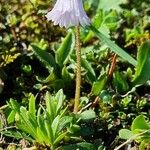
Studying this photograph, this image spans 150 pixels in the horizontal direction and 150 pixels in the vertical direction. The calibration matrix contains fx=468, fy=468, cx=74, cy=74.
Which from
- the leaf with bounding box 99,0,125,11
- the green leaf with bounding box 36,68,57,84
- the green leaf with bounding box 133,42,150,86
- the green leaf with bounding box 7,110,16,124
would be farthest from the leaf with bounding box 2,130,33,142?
the leaf with bounding box 99,0,125,11

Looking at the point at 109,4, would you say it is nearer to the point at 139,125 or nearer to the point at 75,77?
the point at 75,77

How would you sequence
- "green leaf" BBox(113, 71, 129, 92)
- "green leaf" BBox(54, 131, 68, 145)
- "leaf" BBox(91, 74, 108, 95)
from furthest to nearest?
"green leaf" BBox(113, 71, 129, 92), "leaf" BBox(91, 74, 108, 95), "green leaf" BBox(54, 131, 68, 145)

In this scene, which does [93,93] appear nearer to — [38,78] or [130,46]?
[38,78]

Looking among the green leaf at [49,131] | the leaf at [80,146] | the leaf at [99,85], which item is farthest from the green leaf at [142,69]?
the green leaf at [49,131]

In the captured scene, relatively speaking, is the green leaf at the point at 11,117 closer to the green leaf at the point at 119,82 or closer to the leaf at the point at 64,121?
the leaf at the point at 64,121

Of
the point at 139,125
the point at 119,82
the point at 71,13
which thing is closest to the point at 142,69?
the point at 119,82

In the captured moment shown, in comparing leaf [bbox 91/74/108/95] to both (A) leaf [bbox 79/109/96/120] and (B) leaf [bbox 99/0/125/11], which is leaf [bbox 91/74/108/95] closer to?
(A) leaf [bbox 79/109/96/120]

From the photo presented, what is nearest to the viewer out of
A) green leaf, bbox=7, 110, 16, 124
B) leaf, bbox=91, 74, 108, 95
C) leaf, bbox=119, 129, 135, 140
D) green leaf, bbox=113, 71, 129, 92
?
leaf, bbox=119, 129, 135, 140
